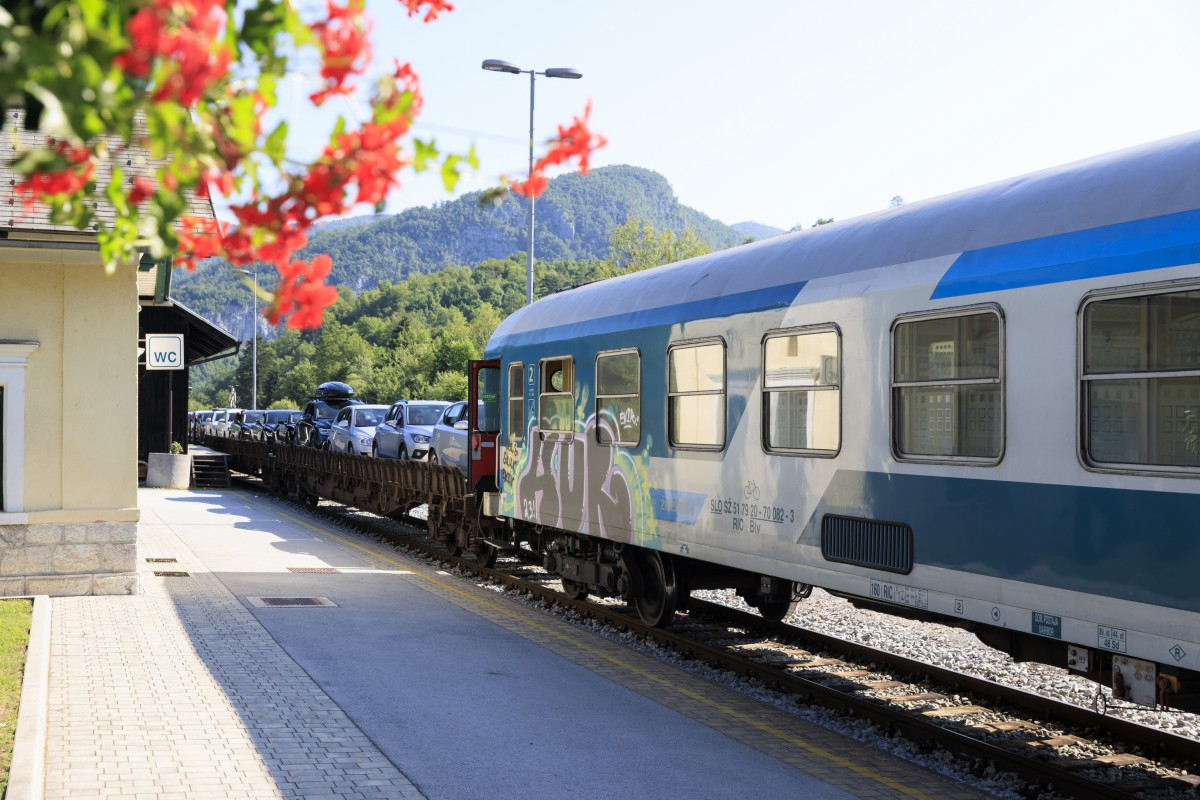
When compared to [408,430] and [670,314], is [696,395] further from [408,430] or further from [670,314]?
[408,430]

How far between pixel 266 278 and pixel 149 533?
16974mm

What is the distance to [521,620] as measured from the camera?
38.1ft

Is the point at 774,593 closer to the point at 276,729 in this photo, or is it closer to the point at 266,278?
the point at 276,729

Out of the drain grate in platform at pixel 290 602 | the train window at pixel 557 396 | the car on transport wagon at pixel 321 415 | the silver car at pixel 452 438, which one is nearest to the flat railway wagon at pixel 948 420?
the train window at pixel 557 396

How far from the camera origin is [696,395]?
31.2 ft

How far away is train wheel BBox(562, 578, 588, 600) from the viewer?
12.5 metres

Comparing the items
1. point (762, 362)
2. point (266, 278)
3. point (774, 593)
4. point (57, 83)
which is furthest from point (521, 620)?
point (57, 83)

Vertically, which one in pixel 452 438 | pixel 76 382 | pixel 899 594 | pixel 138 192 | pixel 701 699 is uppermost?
pixel 138 192

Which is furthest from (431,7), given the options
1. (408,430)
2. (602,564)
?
(408,430)

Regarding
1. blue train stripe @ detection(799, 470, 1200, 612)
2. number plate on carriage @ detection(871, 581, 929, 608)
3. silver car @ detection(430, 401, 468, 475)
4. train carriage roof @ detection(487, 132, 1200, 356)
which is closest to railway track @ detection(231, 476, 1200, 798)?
number plate on carriage @ detection(871, 581, 929, 608)

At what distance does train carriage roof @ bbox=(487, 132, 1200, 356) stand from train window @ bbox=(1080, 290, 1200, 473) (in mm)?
319

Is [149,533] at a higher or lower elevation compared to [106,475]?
lower

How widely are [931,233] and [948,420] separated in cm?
118

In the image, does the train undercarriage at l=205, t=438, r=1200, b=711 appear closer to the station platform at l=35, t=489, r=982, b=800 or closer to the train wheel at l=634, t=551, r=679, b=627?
the train wheel at l=634, t=551, r=679, b=627
